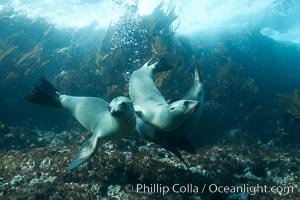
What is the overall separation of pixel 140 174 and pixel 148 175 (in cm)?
14

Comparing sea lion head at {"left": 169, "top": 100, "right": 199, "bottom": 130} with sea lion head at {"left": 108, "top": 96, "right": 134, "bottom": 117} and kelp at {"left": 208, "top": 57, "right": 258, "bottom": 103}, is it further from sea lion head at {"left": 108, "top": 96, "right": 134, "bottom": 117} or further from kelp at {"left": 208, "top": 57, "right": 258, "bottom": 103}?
kelp at {"left": 208, "top": 57, "right": 258, "bottom": 103}

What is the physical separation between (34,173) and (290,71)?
16.4 m

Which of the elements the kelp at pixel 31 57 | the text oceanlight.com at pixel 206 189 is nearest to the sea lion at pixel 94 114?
the text oceanlight.com at pixel 206 189

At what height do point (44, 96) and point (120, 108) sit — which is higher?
point (120, 108)

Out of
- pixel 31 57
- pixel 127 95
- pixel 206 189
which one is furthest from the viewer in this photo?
pixel 31 57

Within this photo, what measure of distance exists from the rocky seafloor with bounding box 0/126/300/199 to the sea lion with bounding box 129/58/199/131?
1.09m

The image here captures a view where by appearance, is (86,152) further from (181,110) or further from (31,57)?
(31,57)

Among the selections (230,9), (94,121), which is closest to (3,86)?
(94,121)

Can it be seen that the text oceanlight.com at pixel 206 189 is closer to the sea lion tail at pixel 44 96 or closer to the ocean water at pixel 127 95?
the ocean water at pixel 127 95

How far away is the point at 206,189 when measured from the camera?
459 cm

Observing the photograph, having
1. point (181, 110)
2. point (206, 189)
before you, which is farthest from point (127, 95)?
point (181, 110)

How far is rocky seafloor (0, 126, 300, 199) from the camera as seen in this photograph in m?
4.41

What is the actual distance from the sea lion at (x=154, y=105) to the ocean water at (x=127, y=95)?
1.04m

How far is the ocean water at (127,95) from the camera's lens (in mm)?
4781
